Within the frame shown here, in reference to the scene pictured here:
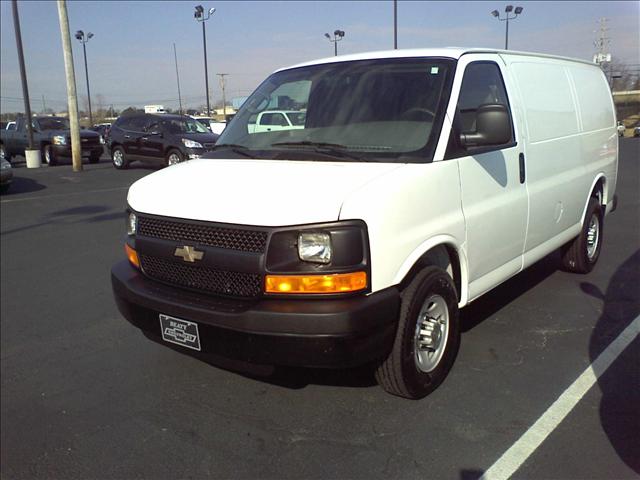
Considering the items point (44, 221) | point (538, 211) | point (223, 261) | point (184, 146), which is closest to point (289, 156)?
point (223, 261)

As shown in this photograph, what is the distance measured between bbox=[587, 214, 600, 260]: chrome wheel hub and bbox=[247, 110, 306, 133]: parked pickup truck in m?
3.44

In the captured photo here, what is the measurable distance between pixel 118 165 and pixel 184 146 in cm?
398

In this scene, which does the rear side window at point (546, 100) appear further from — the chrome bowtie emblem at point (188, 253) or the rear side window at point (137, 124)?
the rear side window at point (137, 124)

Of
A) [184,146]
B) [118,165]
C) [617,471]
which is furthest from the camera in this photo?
[118,165]

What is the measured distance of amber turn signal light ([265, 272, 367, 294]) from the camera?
273cm

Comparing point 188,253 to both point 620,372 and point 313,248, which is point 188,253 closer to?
point 313,248

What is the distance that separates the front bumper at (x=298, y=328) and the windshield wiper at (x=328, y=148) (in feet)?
3.03

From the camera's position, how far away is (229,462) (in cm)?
280

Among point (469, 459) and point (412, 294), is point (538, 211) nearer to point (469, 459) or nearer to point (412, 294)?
point (412, 294)

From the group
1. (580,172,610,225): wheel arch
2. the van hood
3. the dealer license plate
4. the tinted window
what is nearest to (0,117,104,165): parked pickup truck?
the tinted window

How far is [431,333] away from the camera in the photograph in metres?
3.34

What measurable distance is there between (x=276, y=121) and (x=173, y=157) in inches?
512

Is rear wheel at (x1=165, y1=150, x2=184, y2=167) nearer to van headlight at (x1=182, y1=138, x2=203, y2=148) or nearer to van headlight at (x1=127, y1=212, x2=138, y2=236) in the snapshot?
van headlight at (x1=182, y1=138, x2=203, y2=148)

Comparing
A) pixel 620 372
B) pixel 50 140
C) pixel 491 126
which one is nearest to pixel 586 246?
pixel 620 372
